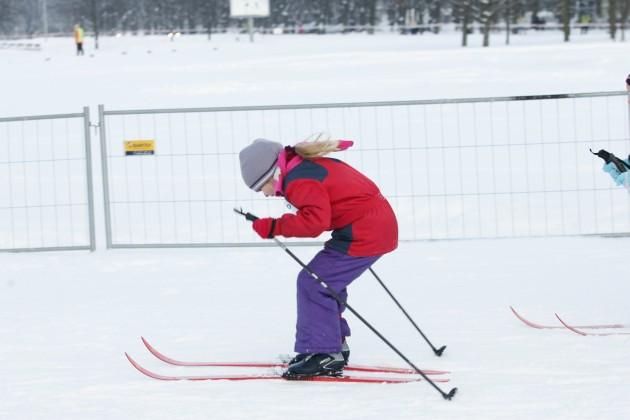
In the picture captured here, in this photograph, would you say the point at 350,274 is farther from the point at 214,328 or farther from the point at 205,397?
the point at 214,328

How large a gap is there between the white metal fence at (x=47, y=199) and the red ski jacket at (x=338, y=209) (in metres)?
5.36

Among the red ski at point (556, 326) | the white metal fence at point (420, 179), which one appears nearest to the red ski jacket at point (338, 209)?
the red ski at point (556, 326)

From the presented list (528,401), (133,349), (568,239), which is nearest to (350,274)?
(528,401)

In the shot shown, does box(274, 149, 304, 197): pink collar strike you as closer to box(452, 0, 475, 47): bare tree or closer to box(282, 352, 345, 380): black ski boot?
box(282, 352, 345, 380): black ski boot

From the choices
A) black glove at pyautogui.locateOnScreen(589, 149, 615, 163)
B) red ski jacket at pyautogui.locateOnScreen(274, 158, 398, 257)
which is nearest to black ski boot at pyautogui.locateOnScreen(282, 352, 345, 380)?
red ski jacket at pyautogui.locateOnScreen(274, 158, 398, 257)

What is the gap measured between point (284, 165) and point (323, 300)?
73cm

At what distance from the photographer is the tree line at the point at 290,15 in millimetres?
86188

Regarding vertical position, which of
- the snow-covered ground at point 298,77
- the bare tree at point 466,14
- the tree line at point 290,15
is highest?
the tree line at point 290,15

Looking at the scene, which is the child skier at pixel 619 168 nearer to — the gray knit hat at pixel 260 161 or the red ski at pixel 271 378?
the red ski at pixel 271 378

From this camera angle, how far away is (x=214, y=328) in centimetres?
730

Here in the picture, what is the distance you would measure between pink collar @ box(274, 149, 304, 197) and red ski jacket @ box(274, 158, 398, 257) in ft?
0.06

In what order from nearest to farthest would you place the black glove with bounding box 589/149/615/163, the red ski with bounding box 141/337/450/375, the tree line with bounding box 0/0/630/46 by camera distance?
the red ski with bounding box 141/337/450/375
the black glove with bounding box 589/149/615/163
the tree line with bounding box 0/0/630/46

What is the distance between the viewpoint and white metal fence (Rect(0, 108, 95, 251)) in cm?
1092

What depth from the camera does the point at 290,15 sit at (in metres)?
105
